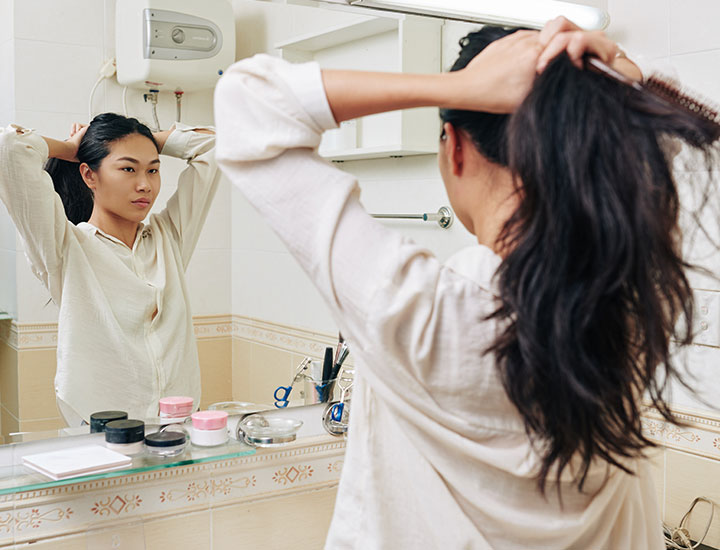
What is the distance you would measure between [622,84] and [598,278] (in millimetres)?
150

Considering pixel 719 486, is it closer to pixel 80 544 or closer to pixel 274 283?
pixel 274 283

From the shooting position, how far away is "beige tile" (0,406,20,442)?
1151 millimetres

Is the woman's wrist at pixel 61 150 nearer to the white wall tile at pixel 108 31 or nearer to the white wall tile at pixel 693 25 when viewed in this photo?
the white wall tile at pixel 108 31

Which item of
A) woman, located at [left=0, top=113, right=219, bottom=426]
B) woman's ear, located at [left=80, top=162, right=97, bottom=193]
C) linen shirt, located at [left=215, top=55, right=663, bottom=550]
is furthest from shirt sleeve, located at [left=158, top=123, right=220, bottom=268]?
linen shirt, located at [left=215, top=55, right=663, bottom=550]

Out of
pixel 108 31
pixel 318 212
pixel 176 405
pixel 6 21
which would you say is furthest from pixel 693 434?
pixel 6 21

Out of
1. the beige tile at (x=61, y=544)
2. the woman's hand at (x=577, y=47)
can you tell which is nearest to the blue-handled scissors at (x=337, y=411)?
the beige tile at (x=61, y=544)

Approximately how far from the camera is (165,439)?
1.19 metres

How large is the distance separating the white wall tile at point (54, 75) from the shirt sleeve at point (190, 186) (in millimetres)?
156

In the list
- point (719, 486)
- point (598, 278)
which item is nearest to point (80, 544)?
point (598, 278)

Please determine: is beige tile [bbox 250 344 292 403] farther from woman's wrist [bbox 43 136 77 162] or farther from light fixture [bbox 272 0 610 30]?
light fixture [bbox 272 0 610 30]

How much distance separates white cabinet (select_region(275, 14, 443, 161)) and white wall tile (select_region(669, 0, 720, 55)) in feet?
1.51

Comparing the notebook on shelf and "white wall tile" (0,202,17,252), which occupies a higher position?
"white wall tile" (0,202,17,252)

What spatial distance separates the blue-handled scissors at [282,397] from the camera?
1411 millimetres

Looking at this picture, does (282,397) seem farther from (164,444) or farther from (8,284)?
(8,284)
